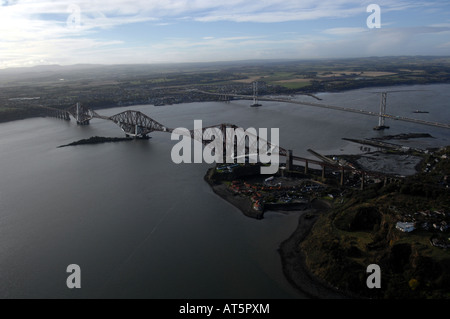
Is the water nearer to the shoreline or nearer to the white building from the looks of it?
the shoreline

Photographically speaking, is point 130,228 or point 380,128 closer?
point 130,228

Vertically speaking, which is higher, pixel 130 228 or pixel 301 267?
pixel 130 228

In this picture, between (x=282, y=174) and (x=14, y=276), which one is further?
(x=282, y=174)

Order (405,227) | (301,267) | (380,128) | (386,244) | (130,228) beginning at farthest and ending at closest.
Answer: (380,128), (130,228), (405,227), (386,244), (301,267)

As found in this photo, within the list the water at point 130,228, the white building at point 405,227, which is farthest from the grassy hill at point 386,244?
the water at point 130,228

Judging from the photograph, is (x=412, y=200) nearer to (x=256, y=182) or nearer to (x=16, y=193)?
(x=256, y=182)

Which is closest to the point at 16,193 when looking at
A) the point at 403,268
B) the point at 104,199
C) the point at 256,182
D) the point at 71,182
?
the point at 71,182

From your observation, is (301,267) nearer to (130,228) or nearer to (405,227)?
(405,227)

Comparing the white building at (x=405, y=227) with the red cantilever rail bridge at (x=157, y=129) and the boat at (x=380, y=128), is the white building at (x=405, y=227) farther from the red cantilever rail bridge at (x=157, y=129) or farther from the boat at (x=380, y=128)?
the boat at (x=380, y=128)

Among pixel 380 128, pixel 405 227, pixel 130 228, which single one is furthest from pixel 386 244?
pixel 380 128
